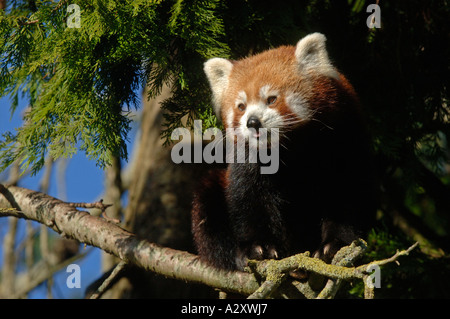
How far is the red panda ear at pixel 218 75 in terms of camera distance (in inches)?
149

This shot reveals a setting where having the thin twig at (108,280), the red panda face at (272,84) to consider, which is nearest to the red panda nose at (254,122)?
the red panda face at (272,84)

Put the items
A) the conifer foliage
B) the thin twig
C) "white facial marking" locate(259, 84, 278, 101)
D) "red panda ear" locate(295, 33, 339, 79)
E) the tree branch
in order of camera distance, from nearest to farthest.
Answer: the tree branch < the conifer foliage < "white facial marking" locate(259, 84, 278, 101) < "red panda ear" locate(295, 33, 339, 79) < the thin twig

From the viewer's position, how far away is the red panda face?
3561 millimetres

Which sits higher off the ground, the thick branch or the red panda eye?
the red panda eye

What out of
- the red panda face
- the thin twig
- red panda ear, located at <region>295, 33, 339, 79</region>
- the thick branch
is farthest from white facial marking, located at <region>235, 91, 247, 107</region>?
the thin twig

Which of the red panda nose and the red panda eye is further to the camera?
the red panda eye

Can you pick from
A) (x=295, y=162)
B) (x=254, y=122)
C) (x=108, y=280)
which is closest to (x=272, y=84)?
(x=254, y=122)

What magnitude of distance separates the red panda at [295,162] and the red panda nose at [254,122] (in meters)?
0.01

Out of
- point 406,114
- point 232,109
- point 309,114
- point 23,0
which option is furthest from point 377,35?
point 23,0

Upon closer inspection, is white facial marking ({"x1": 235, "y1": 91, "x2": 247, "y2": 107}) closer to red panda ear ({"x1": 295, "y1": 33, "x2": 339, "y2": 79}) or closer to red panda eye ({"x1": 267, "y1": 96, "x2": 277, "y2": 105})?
red panda eye ({"x1": 267, "y1": 96, "x2": 277, "y2": 105})

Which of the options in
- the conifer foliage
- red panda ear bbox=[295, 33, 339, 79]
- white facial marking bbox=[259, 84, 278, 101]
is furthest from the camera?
red panda ear bbox=[295, 33, 339, 79]

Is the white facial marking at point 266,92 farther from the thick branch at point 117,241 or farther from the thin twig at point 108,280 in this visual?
the thin twig at point 108,280
